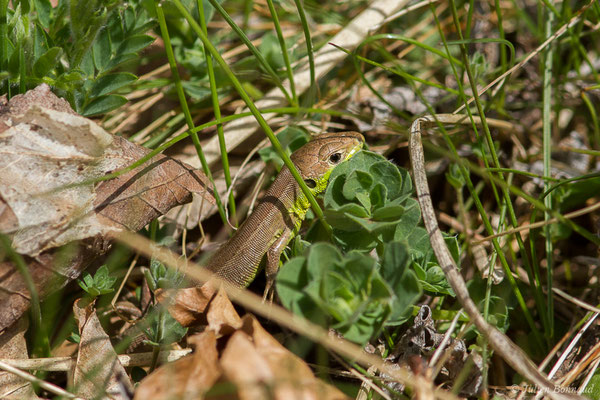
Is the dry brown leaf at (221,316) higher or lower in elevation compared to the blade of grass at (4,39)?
lower

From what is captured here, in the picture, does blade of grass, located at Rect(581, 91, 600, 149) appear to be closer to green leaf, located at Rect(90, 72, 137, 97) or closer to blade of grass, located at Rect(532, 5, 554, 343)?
blade of grass, located at Rect(532, 5, 554, 343)

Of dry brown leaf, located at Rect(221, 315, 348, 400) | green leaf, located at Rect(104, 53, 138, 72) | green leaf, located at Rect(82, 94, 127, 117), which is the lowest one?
dry brown leaf, located at Rect(221, 315, 348, 400)

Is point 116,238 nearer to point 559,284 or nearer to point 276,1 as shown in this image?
point 276,1

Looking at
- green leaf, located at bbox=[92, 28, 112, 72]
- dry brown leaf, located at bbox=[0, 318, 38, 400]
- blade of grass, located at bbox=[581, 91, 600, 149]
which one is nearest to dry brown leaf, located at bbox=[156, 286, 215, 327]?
dry brown leaf, located at bbox=[0, 318, 38, 400]

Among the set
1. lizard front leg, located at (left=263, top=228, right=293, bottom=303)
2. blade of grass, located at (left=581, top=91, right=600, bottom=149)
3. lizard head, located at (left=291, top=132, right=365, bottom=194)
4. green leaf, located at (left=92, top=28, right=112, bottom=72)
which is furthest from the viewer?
blade of grass, located at (left=581, top=91, right=600, bottom=149)

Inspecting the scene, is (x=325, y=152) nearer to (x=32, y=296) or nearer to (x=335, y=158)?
(x=335, y=158)

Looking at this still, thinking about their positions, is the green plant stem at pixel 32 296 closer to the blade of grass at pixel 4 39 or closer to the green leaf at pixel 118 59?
the blade of grass at pixel 4 39

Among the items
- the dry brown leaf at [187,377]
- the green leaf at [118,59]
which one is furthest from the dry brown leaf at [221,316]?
the green leaf at [118,59]

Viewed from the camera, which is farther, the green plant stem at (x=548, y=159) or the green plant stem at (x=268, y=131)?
the green plant stem at (x=548, y=159)
